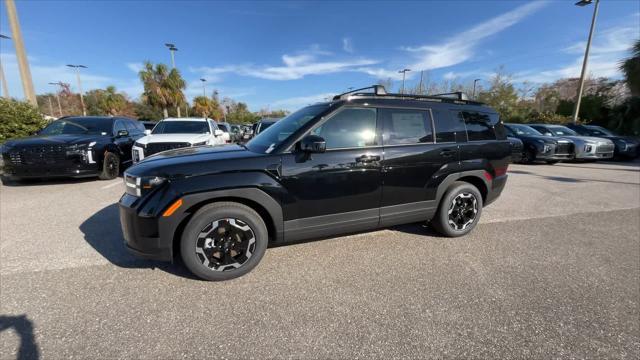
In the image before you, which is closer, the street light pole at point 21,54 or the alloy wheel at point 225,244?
the alloy wheel at point 225,244

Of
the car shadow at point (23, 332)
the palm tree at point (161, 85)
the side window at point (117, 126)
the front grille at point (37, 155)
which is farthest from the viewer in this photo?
the palm tree at point (161, 85)

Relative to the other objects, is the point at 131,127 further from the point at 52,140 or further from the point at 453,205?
the point at 453,205

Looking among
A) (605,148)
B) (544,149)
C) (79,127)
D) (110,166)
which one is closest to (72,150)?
(110,166)

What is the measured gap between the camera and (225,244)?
8.80 feet

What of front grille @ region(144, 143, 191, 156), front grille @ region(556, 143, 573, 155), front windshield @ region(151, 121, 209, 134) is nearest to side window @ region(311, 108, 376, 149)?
front grille @ region(144, 143, 191, 156)

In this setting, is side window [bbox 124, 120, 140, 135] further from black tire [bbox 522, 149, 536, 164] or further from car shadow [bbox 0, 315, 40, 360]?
black tire [bbox 522, 149, 536, 164]

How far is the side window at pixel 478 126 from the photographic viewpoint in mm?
3711

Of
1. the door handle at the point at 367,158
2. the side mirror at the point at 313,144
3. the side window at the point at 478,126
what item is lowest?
the door handle at the point at 367,158

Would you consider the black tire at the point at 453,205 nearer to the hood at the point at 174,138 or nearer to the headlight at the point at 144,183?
the headlight at the point at 144,183

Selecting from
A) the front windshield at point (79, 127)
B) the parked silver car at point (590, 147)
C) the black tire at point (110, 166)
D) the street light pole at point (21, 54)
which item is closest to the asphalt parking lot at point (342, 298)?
the black tire at point (110, 166)

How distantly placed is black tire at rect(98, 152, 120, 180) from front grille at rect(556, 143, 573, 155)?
15074mm

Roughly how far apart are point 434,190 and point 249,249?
7.87 ft

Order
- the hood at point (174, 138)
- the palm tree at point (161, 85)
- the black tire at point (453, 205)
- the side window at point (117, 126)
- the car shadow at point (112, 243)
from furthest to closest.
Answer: the palm tree at point (161, 85) < the side window at point (117, 126) < the hood at point (174, 138) < the black tire at point (453, 205) < the car shadow at point (112, 243)

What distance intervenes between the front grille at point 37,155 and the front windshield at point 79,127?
126 cm
